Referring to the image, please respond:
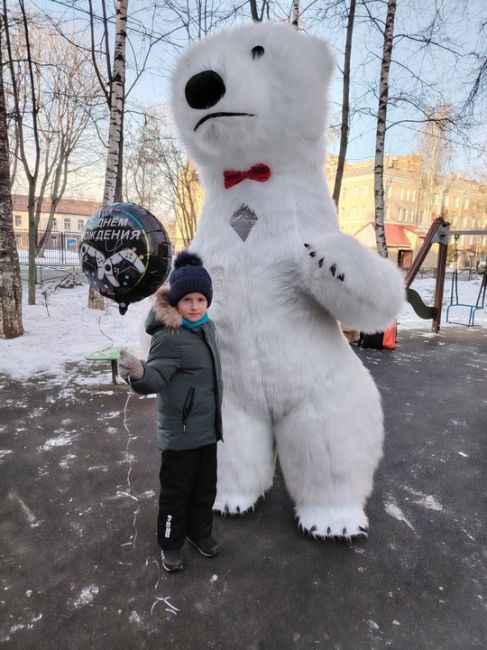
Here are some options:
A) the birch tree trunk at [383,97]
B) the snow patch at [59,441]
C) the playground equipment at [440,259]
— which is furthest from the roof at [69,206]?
the snow patch at [59,441]

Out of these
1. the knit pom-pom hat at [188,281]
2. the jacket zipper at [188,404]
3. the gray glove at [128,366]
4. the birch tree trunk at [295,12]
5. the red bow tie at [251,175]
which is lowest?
the jacket zipper at [188,404]

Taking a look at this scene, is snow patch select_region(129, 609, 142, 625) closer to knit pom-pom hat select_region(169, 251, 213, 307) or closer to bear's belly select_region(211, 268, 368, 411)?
bear's belly select_region(211, 268, 368, 411)

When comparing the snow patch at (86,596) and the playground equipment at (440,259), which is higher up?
the playground equipment at (440,259)

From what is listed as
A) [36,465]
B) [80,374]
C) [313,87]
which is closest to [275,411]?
[313,87]

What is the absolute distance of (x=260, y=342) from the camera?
195cm

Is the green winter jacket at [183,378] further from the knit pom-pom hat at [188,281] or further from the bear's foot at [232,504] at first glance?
the bear's foot at [232,504]

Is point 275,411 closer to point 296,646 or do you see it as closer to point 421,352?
point 296,646

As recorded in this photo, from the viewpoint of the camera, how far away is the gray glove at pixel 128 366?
57.8 inches

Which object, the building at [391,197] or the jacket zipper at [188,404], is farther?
the building at [391,197]

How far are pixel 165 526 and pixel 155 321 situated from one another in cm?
91

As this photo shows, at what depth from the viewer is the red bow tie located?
1.99 meters

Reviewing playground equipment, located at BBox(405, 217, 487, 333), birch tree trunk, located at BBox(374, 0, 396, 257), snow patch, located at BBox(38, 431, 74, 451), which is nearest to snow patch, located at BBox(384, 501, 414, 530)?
snow patch, located at BBox(38, 431, 74, 451)

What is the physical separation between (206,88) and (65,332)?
560 centimetres

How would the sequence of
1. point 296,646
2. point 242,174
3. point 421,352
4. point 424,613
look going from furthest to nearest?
1. point 421,352
2. point 242,174
3. point 424,613
4. point 296,646
